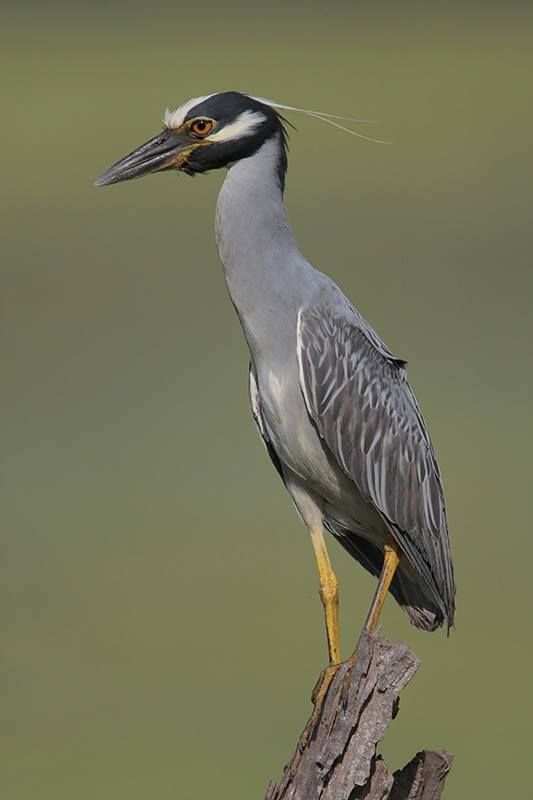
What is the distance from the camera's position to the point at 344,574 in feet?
23.0

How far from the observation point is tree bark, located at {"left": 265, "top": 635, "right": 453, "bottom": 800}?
3.08 m

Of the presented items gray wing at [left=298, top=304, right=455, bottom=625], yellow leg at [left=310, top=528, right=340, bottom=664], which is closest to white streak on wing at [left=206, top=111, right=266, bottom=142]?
gray wing at [left=298, top=304, right=455, bottom=625]

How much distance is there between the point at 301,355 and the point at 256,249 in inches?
10.7

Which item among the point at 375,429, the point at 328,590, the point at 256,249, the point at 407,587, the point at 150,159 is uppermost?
the point at 150,159

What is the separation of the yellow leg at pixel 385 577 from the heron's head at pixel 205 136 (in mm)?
1000

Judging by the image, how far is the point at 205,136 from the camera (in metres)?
3.64

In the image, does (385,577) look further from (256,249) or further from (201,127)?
(201,127)

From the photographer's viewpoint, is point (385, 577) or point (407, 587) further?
point (407, 587)

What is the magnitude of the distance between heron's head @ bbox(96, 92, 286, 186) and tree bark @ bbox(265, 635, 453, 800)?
121 cm

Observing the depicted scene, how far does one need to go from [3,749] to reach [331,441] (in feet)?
9.72

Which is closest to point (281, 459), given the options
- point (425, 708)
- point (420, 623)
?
point (420, 623)

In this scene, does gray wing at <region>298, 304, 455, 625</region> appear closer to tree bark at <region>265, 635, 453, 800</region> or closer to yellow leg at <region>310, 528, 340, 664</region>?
yellow leg at <region>310, 528, 340, 664</region>

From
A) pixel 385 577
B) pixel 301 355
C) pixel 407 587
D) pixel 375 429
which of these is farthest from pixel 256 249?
pixel 407 587

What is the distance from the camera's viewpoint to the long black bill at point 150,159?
3.66 metres
